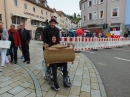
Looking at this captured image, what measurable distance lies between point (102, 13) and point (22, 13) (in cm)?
1790

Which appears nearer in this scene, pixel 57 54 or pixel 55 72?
pixel 57 54

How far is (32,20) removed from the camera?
112ft

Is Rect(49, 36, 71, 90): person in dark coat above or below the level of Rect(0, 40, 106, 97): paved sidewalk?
above

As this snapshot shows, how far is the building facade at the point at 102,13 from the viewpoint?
27.6 m

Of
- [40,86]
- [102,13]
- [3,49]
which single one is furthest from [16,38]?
[102,13]

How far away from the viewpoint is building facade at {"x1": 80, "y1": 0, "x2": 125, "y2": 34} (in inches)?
1087

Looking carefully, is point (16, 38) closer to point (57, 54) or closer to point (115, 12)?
point (57, 54)

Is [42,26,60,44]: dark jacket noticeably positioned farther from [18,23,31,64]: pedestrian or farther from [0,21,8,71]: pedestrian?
[18,23,31,64]: pedestrian

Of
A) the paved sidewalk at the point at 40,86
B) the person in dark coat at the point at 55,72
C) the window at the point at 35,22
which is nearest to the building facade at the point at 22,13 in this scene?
the window at the point at 35,22

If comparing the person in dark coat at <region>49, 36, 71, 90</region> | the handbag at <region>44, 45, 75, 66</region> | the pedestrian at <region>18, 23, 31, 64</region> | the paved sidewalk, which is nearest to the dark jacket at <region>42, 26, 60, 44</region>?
the person in dark coat at <region>49, 36, 71, 90</region>

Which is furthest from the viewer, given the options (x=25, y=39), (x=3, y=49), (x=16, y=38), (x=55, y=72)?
(x=25, y=39)

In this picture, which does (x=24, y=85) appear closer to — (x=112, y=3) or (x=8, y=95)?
(x=8, y=95)

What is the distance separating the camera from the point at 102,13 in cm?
3125

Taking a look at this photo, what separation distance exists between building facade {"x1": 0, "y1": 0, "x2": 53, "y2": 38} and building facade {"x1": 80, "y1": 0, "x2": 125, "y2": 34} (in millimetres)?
12042
